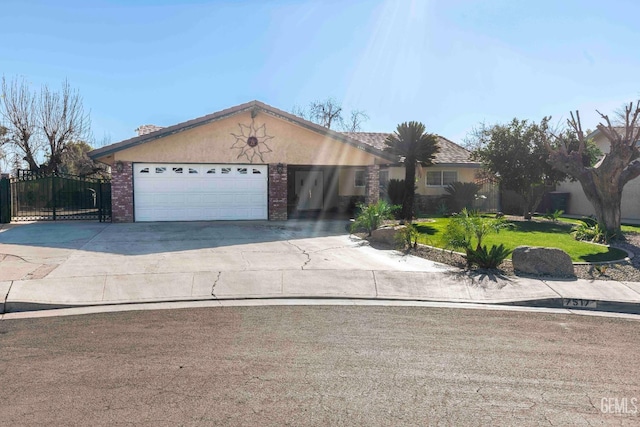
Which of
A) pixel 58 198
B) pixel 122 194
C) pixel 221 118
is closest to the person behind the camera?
pixel 122 194

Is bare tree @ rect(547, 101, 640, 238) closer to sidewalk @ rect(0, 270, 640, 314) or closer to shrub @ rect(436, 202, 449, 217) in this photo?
sidewalk @ rect(0, 270, 640, 314)

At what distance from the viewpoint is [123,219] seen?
17750mm

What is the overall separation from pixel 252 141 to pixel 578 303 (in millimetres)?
13725

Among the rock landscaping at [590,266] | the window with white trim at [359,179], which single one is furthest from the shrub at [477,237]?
the window with white trim at [359,179]

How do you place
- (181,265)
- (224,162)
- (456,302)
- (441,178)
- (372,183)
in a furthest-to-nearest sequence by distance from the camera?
(441,178) < (372,183) < (224,162) < (181,265) < (456,302)

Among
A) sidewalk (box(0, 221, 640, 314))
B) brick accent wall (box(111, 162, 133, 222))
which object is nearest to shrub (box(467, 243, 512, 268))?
sidewalk (box(0, 221, 640, 314))

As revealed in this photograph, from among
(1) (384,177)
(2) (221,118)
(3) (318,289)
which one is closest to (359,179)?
(1) (384,177)

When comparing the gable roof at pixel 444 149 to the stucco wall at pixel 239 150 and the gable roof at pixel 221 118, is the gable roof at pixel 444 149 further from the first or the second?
the gable roof at pixel 221 118

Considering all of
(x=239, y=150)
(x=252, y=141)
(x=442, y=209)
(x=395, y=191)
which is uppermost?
→ (x=252, y=141)

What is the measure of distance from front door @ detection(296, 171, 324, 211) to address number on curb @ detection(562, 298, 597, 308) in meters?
19.6

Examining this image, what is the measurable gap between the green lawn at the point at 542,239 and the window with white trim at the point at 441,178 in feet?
24.7

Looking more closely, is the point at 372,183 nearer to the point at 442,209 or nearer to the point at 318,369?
the point at 442,209

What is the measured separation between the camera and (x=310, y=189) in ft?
90.7

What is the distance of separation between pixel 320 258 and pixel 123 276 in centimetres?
436
